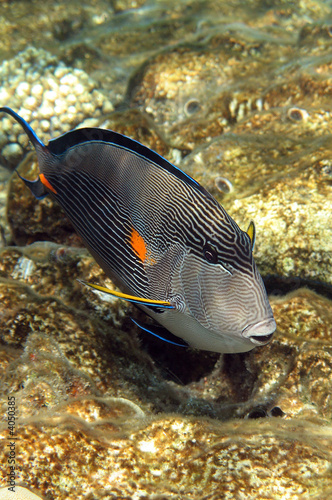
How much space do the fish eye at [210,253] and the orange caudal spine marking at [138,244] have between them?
0.35 metres

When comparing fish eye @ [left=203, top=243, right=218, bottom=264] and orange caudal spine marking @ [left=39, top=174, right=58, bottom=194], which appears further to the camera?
orange caudal spine marking @ [left=39, top=174, right=58, bottom=194]

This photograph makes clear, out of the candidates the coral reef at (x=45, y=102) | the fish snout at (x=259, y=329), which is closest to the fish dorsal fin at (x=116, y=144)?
the fish snout at (x=259, y=329)

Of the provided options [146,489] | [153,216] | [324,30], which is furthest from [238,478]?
[324,30]

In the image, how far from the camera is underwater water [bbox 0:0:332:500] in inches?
65.0

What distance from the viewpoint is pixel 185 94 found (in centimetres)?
470

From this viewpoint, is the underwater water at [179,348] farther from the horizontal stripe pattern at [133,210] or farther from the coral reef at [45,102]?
the horizontal stripe pattern at [133,210]

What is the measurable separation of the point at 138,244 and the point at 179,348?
131cm

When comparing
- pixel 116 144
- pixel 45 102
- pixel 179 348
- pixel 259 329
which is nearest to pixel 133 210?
pixel 116 144

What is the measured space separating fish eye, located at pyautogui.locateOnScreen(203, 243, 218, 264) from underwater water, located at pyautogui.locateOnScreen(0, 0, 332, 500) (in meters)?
0.92

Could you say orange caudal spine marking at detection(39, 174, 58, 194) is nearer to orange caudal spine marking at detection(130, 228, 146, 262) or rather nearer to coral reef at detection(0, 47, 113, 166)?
orange caudal spine marking at detection(130, 228, 146, 262)

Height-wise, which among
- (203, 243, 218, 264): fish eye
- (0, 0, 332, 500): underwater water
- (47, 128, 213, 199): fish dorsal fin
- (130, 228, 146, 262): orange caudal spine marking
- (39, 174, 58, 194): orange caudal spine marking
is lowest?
(0, 0, 332, 500): underwater water

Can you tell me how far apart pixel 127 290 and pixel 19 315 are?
2.84ft

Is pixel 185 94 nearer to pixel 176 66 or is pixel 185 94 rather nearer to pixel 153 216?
pixel 176 66

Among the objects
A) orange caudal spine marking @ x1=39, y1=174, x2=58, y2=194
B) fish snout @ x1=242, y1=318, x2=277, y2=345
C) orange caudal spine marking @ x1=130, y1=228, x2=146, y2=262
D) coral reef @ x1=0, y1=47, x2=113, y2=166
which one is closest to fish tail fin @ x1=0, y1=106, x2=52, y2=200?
orange caudal spine marking @ x1=39, y1=174, x2=58, y2=194
